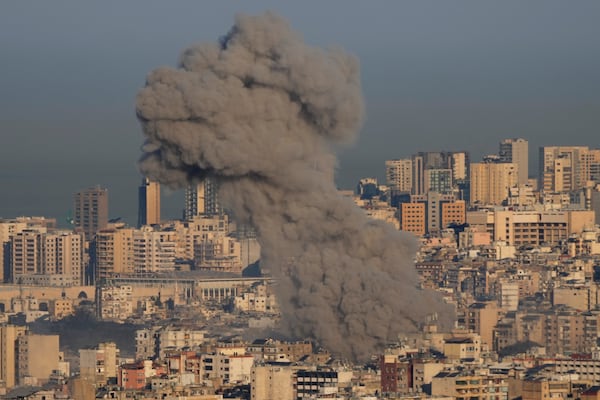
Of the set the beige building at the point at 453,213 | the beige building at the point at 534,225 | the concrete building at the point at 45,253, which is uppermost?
the beige building at the point at 453,213

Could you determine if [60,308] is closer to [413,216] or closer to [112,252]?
[112,252]

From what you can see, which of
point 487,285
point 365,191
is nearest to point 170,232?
point 365,191

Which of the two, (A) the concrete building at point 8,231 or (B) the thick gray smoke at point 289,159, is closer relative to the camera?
(B) the thick gray smoke at point 289,159

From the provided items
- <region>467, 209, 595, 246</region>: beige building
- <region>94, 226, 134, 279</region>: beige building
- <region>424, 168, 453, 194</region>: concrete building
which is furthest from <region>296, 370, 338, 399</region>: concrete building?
<region>424, 168, 453, 194</region>: concrete building

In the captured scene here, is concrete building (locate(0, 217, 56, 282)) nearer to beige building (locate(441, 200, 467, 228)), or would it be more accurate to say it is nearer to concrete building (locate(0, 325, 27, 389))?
beige building (locate(441, 200, 467, 228))

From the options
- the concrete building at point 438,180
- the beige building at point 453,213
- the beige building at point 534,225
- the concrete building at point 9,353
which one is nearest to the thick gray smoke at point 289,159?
the concrete building at point 9,353

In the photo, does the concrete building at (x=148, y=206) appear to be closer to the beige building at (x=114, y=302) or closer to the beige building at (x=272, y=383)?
the beige building at (x=114, y=302)

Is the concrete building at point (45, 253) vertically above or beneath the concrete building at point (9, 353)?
above

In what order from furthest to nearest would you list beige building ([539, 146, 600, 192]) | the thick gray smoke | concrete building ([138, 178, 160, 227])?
beige building ([539, 146, 600, 192]) → concrete building ([138, 178, 160, 227]) → the thick gray smoke
